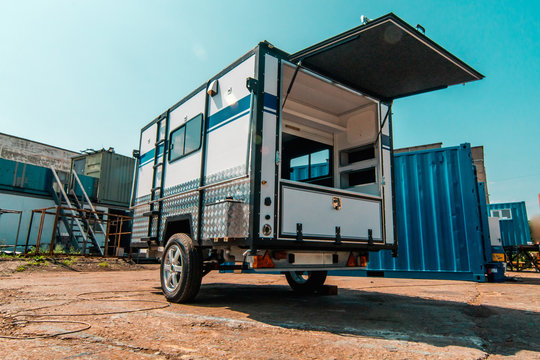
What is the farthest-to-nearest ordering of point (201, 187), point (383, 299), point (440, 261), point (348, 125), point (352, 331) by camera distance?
point (440, 261) → point (348, 125) → point (383, 299) → point (201, 187) → point (352, 331)

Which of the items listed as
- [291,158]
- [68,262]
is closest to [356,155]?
[291,158]

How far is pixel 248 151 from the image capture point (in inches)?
152

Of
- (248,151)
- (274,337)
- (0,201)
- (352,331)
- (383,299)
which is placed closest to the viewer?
(274,337)

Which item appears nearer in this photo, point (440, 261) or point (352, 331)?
point (352, 331)

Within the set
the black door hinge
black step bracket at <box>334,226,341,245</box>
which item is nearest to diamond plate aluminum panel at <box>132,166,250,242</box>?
the black door hinge

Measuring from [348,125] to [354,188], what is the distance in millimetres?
1070

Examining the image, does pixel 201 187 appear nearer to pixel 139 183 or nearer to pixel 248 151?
pixel 248 151

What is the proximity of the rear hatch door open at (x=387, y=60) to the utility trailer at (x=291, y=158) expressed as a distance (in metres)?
0.01

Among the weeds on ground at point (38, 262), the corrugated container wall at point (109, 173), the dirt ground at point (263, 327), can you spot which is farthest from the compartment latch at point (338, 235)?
the corrugated container wall at point (109, 173)

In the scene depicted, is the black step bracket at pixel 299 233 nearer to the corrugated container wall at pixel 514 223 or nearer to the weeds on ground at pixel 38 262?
the weeds on ground at pixel 38 262

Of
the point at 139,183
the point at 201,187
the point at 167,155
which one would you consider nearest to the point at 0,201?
the point at 139,183

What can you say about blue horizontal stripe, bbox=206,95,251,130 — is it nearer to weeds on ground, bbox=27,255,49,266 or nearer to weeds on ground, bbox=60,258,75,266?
weeds on ground, bbox=27,255,49,266

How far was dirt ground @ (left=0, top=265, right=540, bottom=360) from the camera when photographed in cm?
233

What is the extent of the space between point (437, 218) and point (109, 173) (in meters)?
18.7
